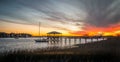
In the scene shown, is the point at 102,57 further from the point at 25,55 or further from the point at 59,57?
the point at 25,55

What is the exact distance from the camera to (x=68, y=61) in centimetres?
2614

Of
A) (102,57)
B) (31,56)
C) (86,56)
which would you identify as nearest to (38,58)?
(31,56)

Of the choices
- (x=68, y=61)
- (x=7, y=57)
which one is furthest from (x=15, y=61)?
(x=68, y=61)

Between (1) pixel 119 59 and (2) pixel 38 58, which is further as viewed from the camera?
A: (2) pixel 38 58

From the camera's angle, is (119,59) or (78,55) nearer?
(119,59)

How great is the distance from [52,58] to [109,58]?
8.36 metres

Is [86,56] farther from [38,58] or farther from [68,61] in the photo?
[38,58]

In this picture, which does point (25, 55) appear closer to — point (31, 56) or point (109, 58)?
point (31, 56)

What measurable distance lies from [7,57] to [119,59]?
16023 mm

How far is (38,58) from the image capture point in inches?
1075

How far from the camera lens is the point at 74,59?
1054 inches

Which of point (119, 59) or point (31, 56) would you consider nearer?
point (119, 59)

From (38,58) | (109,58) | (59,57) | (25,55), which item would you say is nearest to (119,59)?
(109,58)

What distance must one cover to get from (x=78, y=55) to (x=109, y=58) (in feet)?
14.9
